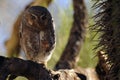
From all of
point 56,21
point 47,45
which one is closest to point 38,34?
point 47,45

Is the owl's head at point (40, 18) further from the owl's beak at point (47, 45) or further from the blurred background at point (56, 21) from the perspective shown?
the blurred background at point (56, 21)

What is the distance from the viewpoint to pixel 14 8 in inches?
120

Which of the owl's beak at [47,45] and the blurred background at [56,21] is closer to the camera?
the owl's beak at [47,45]

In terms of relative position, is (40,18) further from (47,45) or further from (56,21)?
(56,21)

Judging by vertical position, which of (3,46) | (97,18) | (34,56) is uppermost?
(97,18)

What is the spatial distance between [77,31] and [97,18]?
5.49 ft

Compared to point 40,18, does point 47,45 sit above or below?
below

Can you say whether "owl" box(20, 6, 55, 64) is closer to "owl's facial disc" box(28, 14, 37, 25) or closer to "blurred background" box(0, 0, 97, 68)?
"owl's facial disc" box(28, 14, 37, 25)

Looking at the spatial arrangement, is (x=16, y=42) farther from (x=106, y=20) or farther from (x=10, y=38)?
(x=106, y=20)

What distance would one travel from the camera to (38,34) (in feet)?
5.71

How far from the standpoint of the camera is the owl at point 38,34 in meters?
1.70

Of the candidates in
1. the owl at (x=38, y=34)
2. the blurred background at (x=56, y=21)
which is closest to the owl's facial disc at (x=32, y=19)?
the owl at (x=38, y=34)

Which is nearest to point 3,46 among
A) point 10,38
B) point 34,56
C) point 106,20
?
point 10,38

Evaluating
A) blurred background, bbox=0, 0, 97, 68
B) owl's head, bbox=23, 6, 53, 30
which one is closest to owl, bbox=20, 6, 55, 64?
owl's head, bbox=23, 6, 53, 30
